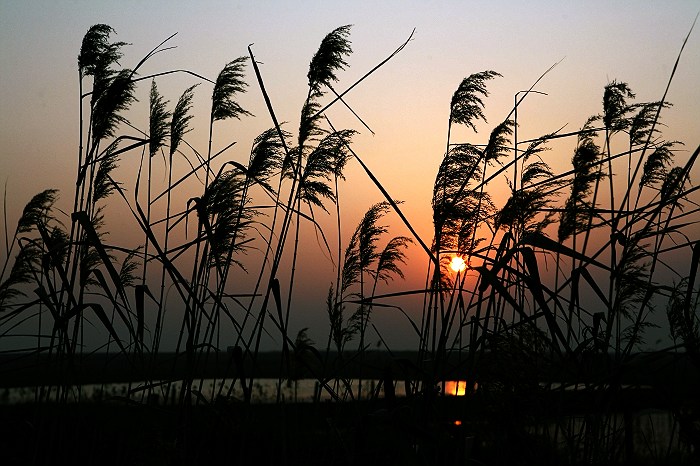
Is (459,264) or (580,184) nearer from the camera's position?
(459,264)

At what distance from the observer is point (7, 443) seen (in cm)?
510

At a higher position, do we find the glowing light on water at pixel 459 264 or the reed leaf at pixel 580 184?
the reed leaf at pixel 580 184

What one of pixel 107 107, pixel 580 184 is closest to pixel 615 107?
pixel 580 184

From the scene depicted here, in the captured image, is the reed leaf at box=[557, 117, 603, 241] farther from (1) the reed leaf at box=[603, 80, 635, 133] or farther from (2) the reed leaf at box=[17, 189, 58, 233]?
(2) the reed leaf at box=[17, 189, 58, 233]

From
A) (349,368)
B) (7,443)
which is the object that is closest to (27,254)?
(7,443)

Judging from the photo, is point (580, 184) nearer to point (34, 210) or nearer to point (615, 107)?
point (615, 107)

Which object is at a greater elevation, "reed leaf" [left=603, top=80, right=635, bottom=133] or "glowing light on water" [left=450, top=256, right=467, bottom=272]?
"reed leaf" [left=603, top=80, right=635, bottom=133]

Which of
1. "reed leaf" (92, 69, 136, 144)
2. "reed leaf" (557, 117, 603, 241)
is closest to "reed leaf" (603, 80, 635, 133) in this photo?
"reed leaf" (557, 117, 603, 241)

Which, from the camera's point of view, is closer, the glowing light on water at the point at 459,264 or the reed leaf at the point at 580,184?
the glowing light on water at the point at 459,264

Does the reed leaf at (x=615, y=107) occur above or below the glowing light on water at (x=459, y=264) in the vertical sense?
above

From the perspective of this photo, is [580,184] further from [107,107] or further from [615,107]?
[107,107]

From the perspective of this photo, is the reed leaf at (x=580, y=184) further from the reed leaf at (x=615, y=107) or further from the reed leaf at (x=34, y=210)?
the reed leaf at (x=34, y=210)

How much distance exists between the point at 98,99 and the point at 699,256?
3201 millimetres

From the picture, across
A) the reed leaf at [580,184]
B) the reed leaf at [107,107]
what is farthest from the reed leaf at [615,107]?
the reed leaf at [107,107]
